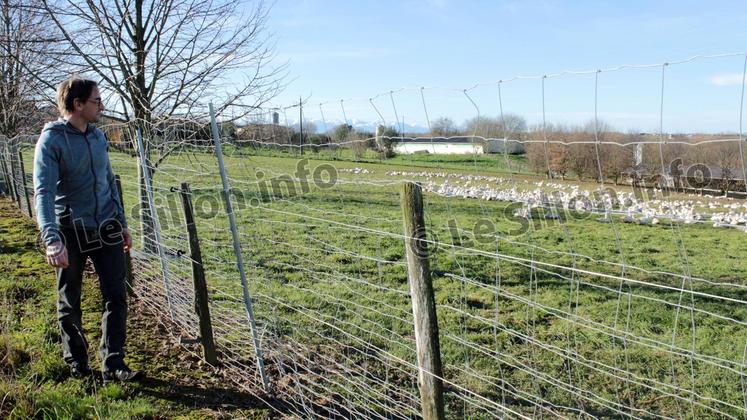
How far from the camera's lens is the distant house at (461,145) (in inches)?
100

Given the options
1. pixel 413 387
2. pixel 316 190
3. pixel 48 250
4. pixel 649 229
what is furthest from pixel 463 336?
pixel 316 190

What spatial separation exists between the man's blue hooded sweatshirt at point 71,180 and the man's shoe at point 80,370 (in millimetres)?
870

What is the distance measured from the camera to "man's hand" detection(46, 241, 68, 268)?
8.88ft

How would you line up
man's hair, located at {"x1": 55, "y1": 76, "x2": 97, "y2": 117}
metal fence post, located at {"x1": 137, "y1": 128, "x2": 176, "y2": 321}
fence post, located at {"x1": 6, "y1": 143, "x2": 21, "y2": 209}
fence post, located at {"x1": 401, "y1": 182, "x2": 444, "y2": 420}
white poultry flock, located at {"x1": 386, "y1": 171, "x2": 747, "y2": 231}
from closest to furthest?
fence post, located at {"x1": 401, "y1": 182, "x2": 444, "y2": 420} < man's hair, located at {"x1": 55, "y1": 76, "x2": 97, "y2": 117} < white poultry flock, located at {"x1": 386, "y1": 171, "x2": 747, "y2": 231} < metal fence post, located at {"x1": 137, "y1": 128, "x2": 176, "y2": 321} < fence post, located at {"x1": 6, "y1": 143, "x2": 21, "y2": 209}

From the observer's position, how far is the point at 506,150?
2.40 meters

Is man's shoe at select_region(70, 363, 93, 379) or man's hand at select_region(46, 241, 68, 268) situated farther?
man's shoe at select_region(70, 363, 93, 379)

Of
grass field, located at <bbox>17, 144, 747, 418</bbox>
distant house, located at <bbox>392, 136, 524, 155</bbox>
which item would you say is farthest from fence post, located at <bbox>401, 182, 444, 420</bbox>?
Answer: distant house, located at <bbox>392, 136, 524, 155</bbox>

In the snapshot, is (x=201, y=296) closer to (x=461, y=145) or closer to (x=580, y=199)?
(x=461, y=145)

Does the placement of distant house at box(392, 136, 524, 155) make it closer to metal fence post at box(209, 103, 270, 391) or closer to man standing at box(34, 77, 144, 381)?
metal fence post at box(209, 103, 270, 391)

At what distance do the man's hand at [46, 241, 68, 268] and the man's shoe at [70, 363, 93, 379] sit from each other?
0.76 metres

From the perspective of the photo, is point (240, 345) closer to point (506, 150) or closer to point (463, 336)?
point (463, 336)

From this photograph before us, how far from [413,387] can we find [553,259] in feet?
13.2

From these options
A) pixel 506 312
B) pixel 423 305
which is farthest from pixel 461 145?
pixel 506 312

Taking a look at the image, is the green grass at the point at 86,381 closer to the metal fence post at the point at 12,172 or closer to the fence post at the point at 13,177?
the fence post at the point at 13,177
